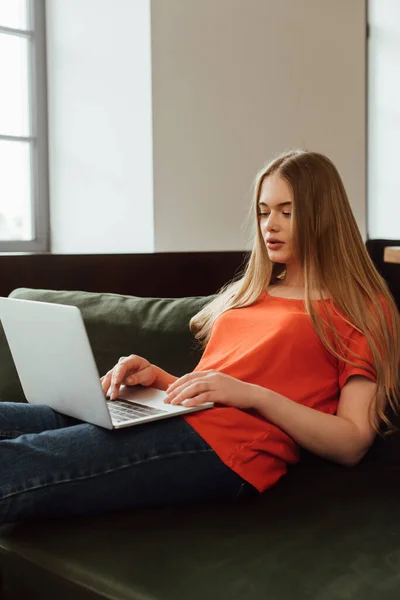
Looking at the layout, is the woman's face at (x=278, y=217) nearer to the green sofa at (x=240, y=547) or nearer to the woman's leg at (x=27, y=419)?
the green sofa at (x=240, y=547)

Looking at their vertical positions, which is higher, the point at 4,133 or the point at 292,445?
the point at 4,133

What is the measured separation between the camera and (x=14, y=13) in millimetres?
2520

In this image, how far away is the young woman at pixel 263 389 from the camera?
1171 millimetres

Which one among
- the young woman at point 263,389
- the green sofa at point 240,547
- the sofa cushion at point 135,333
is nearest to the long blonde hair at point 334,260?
the young woman at point 263,389

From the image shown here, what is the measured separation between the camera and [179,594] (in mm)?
928

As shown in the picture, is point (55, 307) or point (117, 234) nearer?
point (55, 307)

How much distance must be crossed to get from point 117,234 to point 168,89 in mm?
482

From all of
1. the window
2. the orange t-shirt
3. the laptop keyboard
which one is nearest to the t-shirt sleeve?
the orange t-shirt

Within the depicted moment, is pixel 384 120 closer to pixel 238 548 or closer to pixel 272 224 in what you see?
pixel 272 224

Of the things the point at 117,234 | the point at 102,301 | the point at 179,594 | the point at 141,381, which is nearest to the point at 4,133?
the point at 117,234

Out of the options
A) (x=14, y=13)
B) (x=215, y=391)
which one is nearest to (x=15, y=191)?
(x=14, y=13)

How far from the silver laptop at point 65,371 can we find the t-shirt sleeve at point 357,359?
0.85 feet

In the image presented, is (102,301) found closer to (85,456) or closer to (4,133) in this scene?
(85,456)

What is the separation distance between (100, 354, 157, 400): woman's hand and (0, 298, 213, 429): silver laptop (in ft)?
0.07
